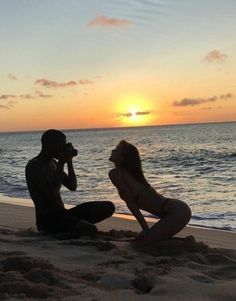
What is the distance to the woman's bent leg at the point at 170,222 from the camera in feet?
17.2

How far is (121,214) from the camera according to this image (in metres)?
9.62

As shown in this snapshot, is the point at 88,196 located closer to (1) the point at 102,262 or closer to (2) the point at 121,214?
(2) the point at 121,214

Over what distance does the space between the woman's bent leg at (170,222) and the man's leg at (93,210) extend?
0.94 meters

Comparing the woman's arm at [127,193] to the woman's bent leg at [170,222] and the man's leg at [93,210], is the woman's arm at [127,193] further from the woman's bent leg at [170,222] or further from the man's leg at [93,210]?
the man's leg at [93,210]

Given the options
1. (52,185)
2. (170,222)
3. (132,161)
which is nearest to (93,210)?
(52,185)

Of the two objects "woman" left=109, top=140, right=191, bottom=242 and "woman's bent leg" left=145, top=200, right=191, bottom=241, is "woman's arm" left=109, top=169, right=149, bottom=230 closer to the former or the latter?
"woman" left=109, top=140, right=191, bottom=242

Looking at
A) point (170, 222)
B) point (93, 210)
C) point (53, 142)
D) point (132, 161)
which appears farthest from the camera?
point (93, 210)

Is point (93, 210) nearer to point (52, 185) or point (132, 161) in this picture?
point (52, 185)

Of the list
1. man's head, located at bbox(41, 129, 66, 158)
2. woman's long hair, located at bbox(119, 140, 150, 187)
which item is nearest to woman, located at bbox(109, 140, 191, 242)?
woman's long hair, located at bbox(119, 140, 150, 187)

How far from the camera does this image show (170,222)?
5328mm

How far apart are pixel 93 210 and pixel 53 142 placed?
1049 millimetres

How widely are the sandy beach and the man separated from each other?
0.18 m

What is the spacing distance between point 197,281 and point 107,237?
2185 millimetres

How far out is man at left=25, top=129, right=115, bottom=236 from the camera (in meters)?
5.78
